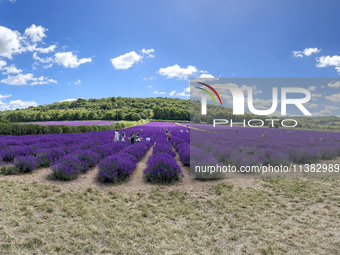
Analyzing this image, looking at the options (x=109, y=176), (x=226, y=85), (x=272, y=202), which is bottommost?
(x=272, y=202)

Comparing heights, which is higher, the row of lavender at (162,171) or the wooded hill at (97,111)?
the wooded hill at (97,111)

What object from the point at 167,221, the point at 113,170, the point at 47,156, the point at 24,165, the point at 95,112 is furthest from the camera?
the point at 95,112

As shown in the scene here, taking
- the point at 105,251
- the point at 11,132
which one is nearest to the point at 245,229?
the point at 105,251

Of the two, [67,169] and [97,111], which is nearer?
[67,169]

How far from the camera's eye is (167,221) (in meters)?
3.70

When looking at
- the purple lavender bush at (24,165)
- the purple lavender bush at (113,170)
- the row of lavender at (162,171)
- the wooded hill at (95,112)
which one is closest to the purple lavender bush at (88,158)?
the purple lavender bush at (24,165)

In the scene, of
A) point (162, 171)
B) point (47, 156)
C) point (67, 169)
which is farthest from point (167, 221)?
point (47, 156)

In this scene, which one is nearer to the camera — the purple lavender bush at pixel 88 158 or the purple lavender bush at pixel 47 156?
the purple lavender bush at pixel 47 156

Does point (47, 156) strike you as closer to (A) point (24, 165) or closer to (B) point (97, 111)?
(A) point (24, 165)

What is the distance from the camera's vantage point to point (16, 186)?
5.16 meters

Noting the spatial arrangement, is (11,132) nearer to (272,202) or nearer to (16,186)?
(16,186)

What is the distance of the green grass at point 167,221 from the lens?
9.41 feet

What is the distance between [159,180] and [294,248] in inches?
160

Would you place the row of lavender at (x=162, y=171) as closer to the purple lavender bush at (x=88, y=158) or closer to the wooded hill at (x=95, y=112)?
the purple lavender bush at (x=88, y=158)
